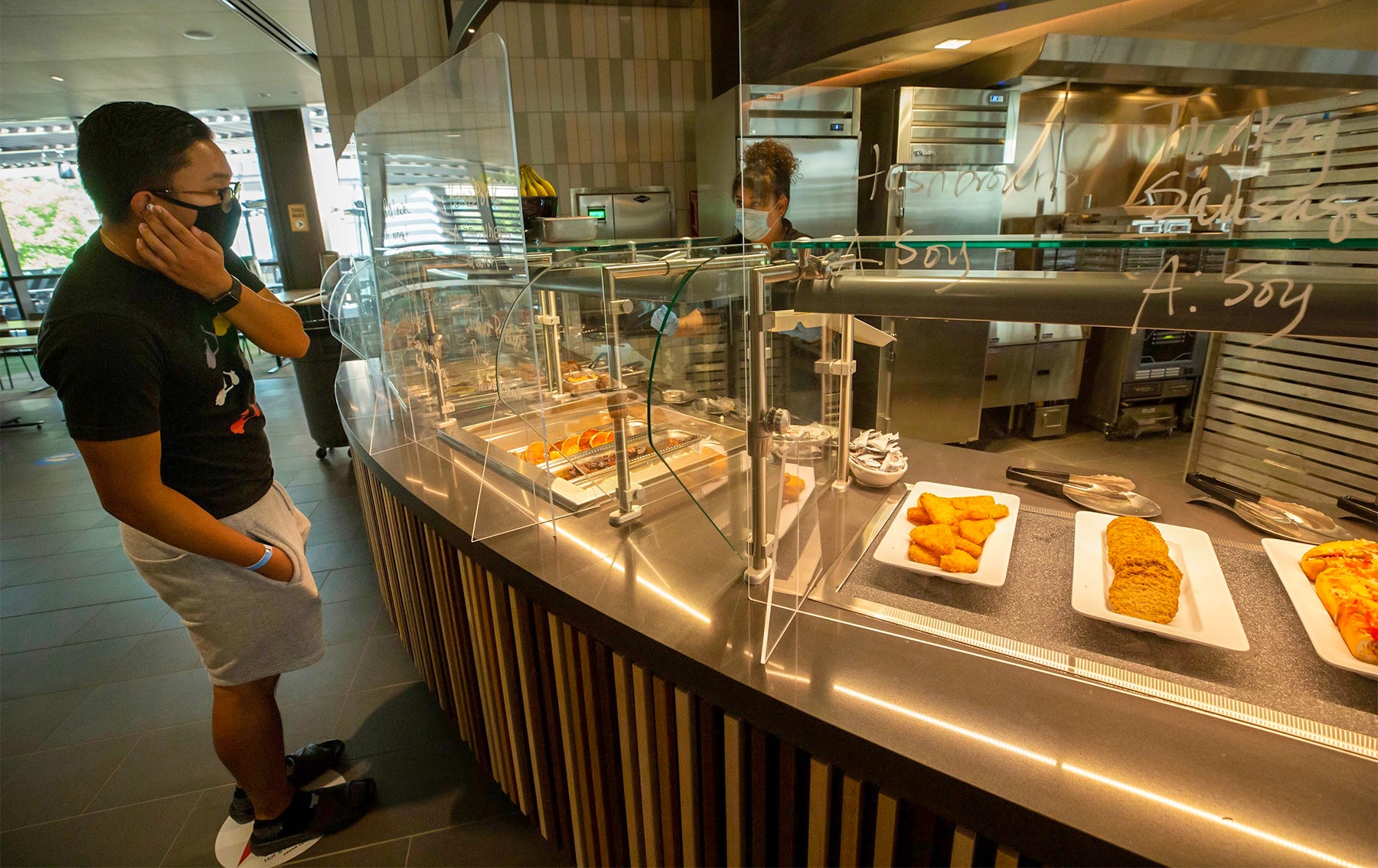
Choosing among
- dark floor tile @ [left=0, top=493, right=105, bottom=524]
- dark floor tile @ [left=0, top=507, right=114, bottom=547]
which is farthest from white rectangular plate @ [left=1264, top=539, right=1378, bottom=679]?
dark floor tile @ [left=0, top=493, right=105, bottom=524]

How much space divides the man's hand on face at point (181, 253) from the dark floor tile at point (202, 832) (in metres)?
1.43

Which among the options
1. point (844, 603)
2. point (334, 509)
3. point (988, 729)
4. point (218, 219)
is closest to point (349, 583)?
point (334, 509)

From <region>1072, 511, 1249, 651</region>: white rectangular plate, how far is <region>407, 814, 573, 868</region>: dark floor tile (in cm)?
130

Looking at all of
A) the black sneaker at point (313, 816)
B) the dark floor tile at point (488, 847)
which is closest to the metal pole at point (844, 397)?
the dark floor tile at point (488, 847)

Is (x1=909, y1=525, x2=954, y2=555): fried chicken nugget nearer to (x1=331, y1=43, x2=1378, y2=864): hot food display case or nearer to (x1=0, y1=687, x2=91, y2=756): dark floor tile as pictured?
(x1=331, y1=43, x2=1378, y2=864): hot food display case

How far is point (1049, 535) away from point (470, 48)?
5.01ft

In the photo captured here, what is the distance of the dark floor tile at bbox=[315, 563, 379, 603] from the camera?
277 centimetres

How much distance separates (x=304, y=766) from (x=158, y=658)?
108 centimetres

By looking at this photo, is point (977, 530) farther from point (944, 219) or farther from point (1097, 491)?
point (944, 219)

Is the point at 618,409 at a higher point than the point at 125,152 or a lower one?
lower

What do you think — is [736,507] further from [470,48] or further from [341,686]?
[341,686]

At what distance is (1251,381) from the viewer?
8.56ft

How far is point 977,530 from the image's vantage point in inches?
41.8

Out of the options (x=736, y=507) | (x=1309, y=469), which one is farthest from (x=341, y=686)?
(x=1309, y=469)
